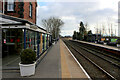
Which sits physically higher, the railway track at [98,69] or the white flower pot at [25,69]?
the white flower pot at [25,69]

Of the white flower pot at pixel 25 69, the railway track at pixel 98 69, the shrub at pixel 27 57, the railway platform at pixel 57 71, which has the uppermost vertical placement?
the shrub at pixel 27 57

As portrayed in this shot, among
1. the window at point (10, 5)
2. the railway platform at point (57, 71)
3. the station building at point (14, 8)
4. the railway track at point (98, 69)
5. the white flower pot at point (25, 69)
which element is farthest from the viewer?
the window at point (10, 5)

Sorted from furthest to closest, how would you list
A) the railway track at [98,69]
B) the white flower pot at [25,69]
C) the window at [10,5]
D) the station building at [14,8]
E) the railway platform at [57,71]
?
the window at [10,5] < the station building at [14,8] < the railway track at [98,69] < the railway platform at [57,71] < the white flower pot at [25,69]

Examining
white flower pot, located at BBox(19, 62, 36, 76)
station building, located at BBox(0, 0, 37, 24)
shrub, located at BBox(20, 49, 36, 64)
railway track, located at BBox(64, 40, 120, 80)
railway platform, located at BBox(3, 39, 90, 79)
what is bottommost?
railway track, located at BBox(64, 40, 120, 80)

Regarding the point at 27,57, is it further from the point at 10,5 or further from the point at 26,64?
the point at 10,5

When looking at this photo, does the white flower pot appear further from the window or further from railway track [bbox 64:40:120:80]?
the window

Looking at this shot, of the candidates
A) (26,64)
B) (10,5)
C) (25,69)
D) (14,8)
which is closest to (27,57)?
(26,64)

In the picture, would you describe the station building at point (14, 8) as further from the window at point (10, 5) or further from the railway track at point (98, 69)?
the railway track at point (98, 69)

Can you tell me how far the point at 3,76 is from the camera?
5.05 m

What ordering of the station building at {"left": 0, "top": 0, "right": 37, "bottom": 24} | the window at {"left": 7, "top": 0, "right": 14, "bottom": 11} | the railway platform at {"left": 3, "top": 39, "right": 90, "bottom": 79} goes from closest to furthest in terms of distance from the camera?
the railway platform at {"left": 3, "top": 39, "right": 90, "bottom": 79} → the station building at {"left": 0, "top": 0, "right": 37, "bottom": 24} → the window at {"left": 7, "top": 0, "right": 14, "bottom": 11}

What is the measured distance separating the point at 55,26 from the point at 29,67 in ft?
151

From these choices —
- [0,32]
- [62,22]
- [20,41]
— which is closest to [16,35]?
[20,41]

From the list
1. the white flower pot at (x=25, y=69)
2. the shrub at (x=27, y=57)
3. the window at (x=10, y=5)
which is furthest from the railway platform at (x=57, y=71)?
the window at (x=10, y=5)

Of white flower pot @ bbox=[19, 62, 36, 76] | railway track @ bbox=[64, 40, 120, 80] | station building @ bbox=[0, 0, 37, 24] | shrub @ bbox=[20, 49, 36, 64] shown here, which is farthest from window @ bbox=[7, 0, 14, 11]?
railway track @ bbox=[64, 40, 120, 80]
